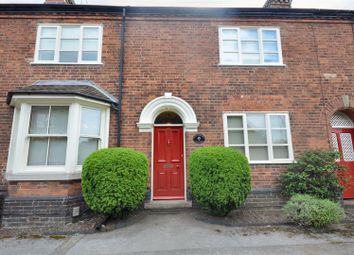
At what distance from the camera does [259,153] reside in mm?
6727

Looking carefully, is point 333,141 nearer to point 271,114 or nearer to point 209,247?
point 271,114

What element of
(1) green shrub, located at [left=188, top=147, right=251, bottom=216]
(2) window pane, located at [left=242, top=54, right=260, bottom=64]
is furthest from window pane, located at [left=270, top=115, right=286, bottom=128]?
(1) green shrub, located at [left=188, top=147, right=251, bottom=216]

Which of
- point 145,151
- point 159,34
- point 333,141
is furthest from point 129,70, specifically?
point 333,141

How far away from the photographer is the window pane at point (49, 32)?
7168 millimetres

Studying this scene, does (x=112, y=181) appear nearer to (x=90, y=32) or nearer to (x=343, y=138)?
(x=90, y=32)

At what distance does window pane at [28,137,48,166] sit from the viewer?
5613 mm

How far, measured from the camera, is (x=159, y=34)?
24.1ft

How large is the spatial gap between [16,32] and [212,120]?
7.28 meters

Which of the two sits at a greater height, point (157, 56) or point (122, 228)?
point (157, 56)

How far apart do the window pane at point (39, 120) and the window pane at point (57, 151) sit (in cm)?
40

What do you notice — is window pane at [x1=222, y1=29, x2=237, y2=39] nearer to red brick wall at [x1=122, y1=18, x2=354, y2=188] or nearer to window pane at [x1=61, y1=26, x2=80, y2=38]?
red brick wall at [x1=122, y1=18, x2=354, y2=188]

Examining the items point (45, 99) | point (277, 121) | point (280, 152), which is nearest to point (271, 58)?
point (277, 121)

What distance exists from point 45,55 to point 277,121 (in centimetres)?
805

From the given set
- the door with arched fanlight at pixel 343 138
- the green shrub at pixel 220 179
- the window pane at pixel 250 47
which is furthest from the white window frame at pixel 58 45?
the door with arched fanlight at pixel 343 138
